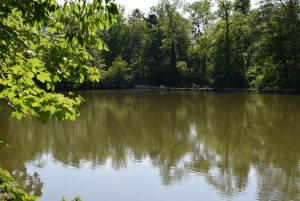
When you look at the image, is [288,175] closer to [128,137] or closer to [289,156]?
[289,156]

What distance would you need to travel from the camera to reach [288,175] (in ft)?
38.7

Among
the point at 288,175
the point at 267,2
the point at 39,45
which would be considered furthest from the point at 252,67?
the point at 39,45

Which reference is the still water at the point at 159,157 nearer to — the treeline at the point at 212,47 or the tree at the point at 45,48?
the tree at the point at 45,48

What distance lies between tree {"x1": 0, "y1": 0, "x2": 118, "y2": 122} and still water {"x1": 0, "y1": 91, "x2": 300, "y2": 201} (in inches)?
277

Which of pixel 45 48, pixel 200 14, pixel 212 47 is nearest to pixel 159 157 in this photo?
pixel 45 48

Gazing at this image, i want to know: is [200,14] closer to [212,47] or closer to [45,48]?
[212,47]

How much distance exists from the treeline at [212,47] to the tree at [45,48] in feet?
128

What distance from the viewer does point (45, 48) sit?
357 centimetres

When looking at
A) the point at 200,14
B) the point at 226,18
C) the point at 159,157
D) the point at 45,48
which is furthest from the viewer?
the point at 200,14

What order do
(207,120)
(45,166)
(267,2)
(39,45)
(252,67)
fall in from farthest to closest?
1. (252,67)
2. (267,2)
3. (207,120)
4. (45,166)
5. (39,45)

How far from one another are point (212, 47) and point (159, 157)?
1494 inches

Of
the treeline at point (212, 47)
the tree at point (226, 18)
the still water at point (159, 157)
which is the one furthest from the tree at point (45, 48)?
the tree at point (226, 18)

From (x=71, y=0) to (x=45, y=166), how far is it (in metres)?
11.1

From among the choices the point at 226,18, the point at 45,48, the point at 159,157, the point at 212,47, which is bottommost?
the point at 159,157
